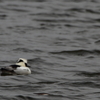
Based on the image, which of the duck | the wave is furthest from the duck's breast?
the wave

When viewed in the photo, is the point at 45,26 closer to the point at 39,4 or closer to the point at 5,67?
the point at 39,4

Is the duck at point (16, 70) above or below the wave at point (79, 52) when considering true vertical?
below

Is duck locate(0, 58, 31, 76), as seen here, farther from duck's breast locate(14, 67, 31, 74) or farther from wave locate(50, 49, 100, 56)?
wave locate(50, 49, 100, 56)

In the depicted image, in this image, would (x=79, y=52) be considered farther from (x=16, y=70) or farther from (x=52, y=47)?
(x=16, y=70)

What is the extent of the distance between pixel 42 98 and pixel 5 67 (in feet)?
6.34

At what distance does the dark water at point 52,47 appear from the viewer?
10.3m

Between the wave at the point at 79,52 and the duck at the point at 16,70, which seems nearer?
the duck at the point at 16,70

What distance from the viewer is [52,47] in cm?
1430

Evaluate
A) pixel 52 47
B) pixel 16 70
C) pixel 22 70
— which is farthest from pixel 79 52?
pixel 16 70

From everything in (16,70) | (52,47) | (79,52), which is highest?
(52,47)

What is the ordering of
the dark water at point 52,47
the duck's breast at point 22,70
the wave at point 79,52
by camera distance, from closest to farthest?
the dark water at point 52,47, the duck's breast at point 22,70, the wave at point 79,52

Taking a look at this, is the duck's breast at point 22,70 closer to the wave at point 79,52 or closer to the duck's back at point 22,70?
the duck's back at point 22,70

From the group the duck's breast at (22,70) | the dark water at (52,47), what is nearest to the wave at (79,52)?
the dark water at (52,47)

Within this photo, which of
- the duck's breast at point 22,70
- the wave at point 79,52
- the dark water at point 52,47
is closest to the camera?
the dark water at point 52,47
